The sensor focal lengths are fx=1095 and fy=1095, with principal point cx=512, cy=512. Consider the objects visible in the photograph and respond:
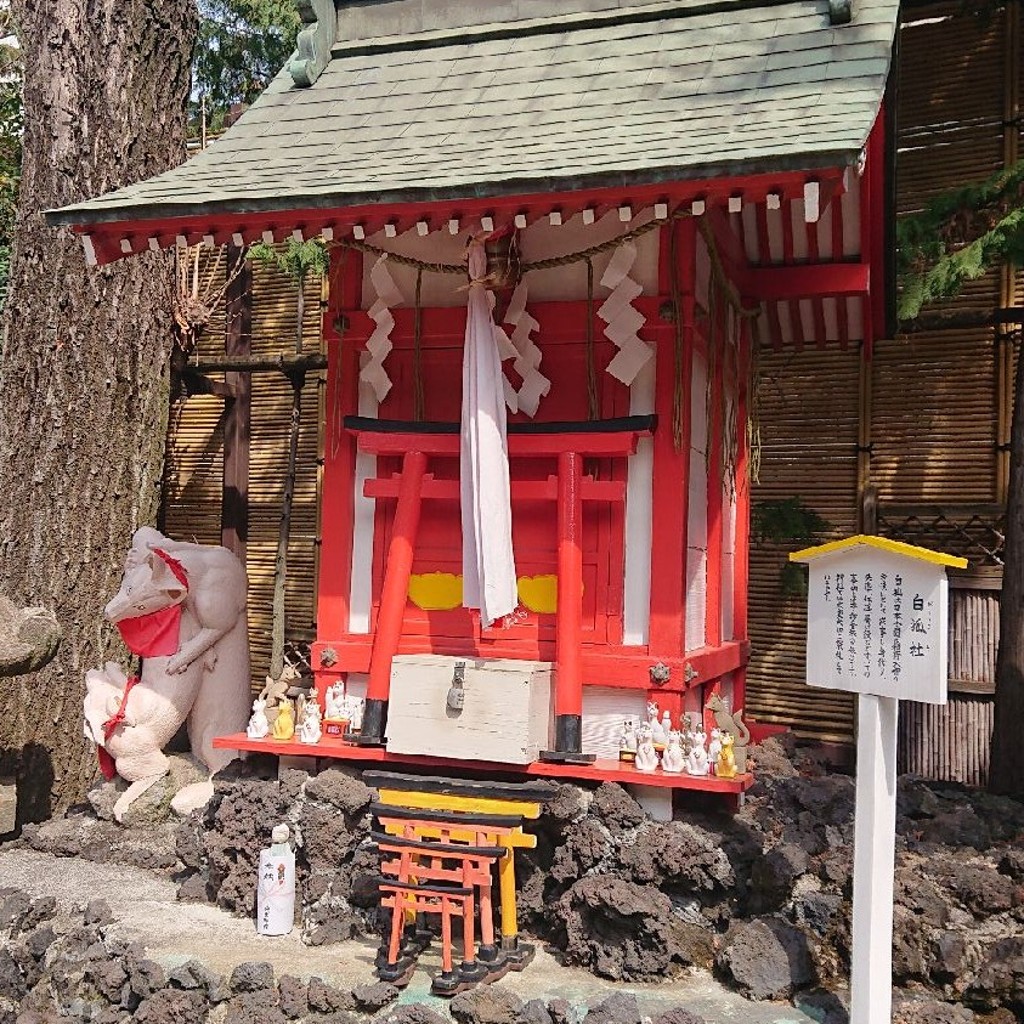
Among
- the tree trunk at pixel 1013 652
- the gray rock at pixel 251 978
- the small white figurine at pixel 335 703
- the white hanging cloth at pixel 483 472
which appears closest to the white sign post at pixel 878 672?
the white hanging cloth at pixel 483 472

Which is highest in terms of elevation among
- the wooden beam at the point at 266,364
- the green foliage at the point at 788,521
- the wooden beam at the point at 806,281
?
the wooden beam at the point at 806,281

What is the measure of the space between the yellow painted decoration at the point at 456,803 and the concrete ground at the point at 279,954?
697 millimetres

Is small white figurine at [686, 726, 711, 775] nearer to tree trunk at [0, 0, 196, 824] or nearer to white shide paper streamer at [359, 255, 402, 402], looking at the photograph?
white shide paper streamer at [359, 255, 402, 402]

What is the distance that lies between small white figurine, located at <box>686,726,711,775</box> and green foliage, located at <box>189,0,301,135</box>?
30.5 feet

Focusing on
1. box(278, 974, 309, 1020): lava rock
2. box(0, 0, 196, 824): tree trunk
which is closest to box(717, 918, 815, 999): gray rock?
box(278, 974, 309, 1020): lava rock

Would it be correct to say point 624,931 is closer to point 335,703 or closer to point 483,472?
point 335,703

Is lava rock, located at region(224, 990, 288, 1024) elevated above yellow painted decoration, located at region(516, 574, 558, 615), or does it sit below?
below

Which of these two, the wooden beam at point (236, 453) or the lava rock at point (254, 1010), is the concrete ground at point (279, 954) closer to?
the lava rock at point (254, 1010)

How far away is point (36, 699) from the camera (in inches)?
335

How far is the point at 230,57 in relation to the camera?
12.5 m

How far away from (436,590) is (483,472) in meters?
0.91

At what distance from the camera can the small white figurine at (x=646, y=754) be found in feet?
18.4

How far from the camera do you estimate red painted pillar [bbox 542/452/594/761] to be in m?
5.80

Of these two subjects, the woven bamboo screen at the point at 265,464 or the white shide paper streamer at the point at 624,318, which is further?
the woven bamboo screen at the point at 265,464
